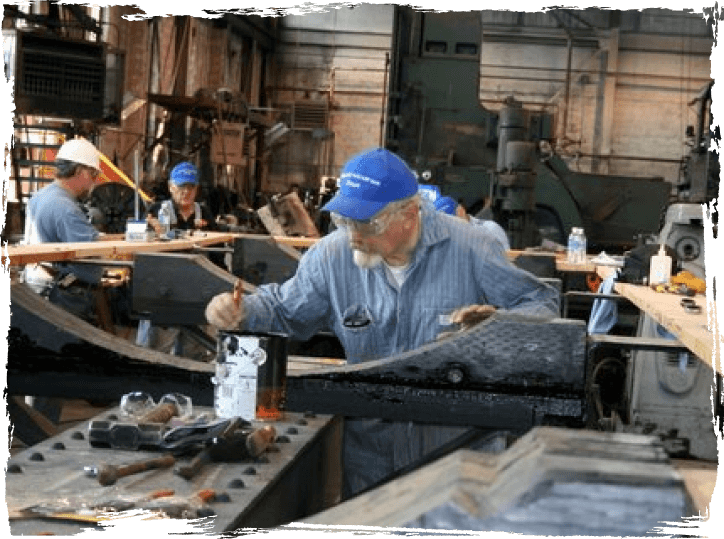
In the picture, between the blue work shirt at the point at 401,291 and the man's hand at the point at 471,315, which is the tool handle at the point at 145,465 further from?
the blue work shirt at the point at 401,291

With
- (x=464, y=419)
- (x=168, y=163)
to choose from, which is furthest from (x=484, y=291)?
(x=168, y=163)

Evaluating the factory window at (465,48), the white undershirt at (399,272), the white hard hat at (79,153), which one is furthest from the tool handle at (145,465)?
the factory window at (465,48)

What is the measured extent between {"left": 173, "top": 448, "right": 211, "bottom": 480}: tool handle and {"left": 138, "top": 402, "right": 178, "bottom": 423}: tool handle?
22cm

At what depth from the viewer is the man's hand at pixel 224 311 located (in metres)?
3.21

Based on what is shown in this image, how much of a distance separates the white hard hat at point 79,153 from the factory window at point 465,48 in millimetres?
Answer: 6702

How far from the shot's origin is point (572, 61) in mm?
24234

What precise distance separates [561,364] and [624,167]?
870 inches

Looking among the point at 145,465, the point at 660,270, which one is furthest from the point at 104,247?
the point at 145,465

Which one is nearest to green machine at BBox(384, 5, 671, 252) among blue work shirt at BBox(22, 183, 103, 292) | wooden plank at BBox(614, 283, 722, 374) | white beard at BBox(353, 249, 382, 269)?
wooden plank at BBox(614, 283, 722, 374)

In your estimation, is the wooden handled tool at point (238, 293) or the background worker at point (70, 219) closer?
the wooden handled tool at point (238, 293)

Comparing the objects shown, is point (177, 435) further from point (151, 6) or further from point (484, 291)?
point (484, 291)

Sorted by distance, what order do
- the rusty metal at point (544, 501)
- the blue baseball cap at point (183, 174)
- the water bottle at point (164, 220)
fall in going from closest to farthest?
the rusty metal at point (544, 501) → the water bottle at point (164, 220) → the blue baseball cap at point (183, 174)

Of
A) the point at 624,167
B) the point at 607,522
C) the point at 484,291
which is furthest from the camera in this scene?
the point at 624,167

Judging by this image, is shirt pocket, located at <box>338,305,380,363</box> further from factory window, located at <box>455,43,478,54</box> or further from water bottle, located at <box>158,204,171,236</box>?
factory window, located at <box>455,43,478,54</box>
